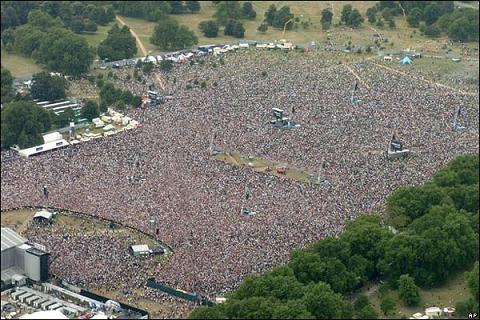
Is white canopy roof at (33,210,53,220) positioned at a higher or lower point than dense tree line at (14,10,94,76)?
lower

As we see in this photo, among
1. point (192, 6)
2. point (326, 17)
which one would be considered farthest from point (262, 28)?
point (192, 6)

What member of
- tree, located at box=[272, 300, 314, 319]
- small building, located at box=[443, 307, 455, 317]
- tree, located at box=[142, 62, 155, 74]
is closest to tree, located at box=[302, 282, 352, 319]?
tree, located at box=[272, 300, 314, 319]

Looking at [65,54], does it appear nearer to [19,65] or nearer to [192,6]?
[19,65]

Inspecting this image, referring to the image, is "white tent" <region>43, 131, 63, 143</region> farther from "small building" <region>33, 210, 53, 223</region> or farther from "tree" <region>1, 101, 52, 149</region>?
"small building" <region>33, 210, 53, 223</region>

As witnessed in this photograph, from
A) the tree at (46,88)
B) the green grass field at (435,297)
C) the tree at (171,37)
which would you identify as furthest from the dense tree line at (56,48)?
the green grass field at (435,297)

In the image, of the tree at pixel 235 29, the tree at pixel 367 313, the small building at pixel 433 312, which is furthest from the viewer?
the tree at pixel 235 29

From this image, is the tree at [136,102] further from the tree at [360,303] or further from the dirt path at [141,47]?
the tree at [360,303]
